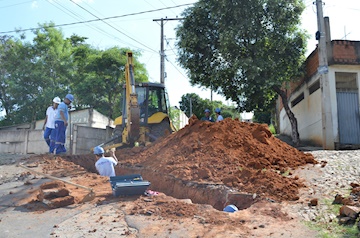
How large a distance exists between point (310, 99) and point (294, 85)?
2.76 meters

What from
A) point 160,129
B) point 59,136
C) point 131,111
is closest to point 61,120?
point 59,136

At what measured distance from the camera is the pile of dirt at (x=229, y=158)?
723 centimetres

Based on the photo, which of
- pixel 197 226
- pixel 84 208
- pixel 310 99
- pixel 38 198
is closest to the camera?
pixel 197 226

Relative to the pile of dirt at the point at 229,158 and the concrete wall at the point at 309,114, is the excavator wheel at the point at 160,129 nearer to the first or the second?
the pile of dirt at the point at 229,158

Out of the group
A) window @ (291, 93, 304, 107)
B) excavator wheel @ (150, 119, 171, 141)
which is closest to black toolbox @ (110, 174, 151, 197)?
excavator wheel @ (150, 119, 171, 141)

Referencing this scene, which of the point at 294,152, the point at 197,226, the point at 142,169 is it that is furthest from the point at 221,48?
the point at 197,226

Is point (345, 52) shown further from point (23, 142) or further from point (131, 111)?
point (23, 142)

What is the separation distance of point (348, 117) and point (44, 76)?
21611mm

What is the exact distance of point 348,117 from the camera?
45.9 ft

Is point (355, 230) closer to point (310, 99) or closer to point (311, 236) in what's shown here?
point (311, 236)

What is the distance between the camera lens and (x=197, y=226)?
17.5 feet

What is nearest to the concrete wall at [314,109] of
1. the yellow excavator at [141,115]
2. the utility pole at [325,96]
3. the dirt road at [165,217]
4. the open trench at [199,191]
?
the utility pole at [325,96]

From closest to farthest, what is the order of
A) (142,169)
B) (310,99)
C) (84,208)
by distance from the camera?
1. (84,208)
2. (142,169)
3. (310,99)

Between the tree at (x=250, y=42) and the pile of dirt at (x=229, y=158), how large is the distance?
15.1ft
